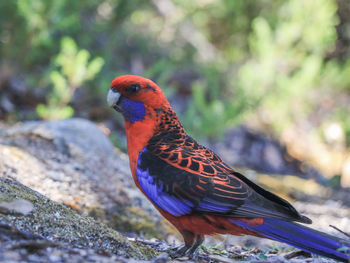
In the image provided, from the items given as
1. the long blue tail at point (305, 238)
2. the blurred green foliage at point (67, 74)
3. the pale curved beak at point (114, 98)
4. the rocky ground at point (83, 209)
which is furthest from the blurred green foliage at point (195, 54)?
the long blue tail at point (305, 238)

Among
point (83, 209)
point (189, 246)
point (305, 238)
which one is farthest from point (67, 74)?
point (305, 238)

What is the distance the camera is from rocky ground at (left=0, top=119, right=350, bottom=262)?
6.91 ft

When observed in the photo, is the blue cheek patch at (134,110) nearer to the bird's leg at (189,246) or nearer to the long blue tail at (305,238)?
the bird's leg at (189,246)

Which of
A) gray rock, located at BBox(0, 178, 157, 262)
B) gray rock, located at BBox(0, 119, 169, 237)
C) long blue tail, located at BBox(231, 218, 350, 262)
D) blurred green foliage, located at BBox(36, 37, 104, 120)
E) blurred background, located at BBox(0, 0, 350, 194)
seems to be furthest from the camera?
blurred background, located at BBox(0, 0, 350, 194)

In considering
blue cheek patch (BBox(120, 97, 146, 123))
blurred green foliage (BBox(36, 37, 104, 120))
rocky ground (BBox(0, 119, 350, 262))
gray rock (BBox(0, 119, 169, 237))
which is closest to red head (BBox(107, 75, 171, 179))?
blue cheek patch (BBox(120, 97, 146, 123))

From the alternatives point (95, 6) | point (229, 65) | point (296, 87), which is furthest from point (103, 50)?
point (296, 87)

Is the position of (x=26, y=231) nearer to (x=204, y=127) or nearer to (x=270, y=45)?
(x=204, y=127)

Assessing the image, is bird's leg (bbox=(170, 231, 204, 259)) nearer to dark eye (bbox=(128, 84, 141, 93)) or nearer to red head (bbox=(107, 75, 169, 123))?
red head (bbox=(107, 75, 169, 123))

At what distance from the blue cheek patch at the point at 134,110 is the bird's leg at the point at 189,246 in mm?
965

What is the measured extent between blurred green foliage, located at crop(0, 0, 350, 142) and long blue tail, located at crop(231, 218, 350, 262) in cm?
382

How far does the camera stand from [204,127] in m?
6.54

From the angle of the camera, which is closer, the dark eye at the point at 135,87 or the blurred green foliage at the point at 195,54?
the dark eye at the point at 135,87

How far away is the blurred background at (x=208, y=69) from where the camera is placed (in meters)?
6.31

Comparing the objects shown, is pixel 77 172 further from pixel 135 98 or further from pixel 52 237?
pixel 52 237
